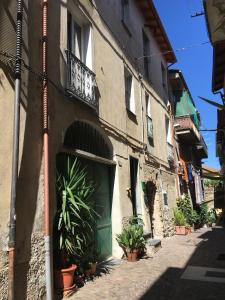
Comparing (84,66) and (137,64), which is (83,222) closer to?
(84,66)

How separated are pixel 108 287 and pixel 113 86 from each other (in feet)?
18.0

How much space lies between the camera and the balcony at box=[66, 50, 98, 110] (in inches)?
289

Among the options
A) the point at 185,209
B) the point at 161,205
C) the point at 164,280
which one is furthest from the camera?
the point at 185,209

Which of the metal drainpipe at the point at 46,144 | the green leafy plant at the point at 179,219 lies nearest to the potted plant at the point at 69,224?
the metal drainpipe at the point at 46,144

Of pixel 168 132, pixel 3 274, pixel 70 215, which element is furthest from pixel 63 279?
pixel 168 132

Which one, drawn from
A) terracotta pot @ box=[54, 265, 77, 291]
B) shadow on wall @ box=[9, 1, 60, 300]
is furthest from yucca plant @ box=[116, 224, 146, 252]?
shadow on wall @ box=[9, 1, 60, 300]

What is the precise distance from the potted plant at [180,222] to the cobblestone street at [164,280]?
16.2 feet

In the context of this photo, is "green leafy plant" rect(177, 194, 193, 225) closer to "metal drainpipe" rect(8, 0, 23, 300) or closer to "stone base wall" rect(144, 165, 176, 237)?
"stone base wall" rect(144, 165, 176, 237)

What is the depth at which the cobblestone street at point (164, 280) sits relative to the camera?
5934mm

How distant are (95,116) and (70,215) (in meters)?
2.91

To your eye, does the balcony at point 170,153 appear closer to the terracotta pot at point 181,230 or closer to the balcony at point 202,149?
the terracotta pot at point 181,230

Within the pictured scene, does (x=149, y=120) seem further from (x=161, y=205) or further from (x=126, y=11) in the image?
(x=126, y=11)

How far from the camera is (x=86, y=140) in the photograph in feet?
27.0

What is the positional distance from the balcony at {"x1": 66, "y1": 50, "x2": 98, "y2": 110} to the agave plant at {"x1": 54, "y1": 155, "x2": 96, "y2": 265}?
5.09 ft
